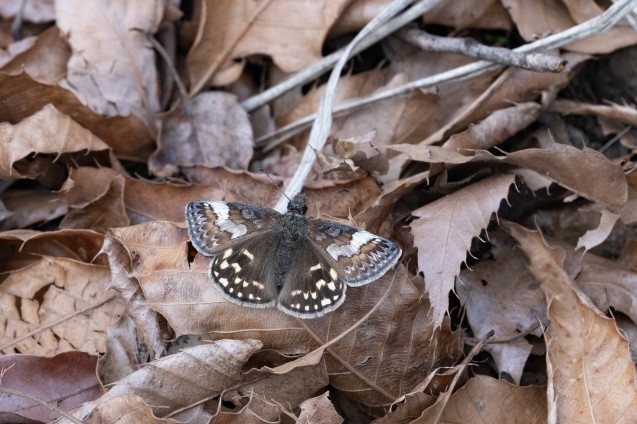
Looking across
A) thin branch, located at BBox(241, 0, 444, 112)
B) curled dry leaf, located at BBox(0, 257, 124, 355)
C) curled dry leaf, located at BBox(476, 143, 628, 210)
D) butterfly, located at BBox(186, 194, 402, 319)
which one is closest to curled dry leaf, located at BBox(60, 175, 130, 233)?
curled dry leaf, located at BBox(0, 257, 124, 355)

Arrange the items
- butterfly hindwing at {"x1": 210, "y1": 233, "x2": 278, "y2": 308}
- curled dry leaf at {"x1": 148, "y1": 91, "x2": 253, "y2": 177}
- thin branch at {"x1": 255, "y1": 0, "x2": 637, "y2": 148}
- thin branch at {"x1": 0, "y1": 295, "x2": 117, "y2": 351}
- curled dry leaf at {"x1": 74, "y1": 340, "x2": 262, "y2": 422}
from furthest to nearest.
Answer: curled dry leaf at {"x1": 148, "y1": 91, "x2": 253, "y2": 177}, thin branch at {"x1": 255, "y1": 0, "x2": 637, "y2": 148}, thin branch at {"x1": 0, "y1": 295, "x2": 117, "y2": 351}, butterfly hindwing at {"x1": 210, "y1": 233, "x2": 278, "y2": 308}, curled dry leaf at {"x1": 74, "y1": 340, "x2": 262, "y2": 422}

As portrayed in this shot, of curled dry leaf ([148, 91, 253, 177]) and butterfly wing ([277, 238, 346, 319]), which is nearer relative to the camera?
butterfly wing ([277, 238, 346, 319])

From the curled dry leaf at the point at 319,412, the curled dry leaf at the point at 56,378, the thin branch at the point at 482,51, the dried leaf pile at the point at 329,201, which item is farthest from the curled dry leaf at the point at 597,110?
the curled dry leaf at the point at 56,378

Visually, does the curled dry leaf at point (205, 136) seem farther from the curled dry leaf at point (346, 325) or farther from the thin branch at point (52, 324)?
the curled dry leaf at point (346, 325)

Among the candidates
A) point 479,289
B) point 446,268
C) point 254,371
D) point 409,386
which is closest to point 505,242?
point 479,289

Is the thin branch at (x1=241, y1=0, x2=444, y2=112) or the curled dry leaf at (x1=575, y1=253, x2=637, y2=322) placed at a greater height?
the thin branch at (x1=241, y1=0, x2=444, y2=112)

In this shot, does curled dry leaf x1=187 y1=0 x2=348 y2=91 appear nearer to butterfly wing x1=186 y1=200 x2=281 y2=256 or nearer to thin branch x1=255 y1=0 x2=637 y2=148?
thin branch x1=255 y1=0 x2=637 y2=148
